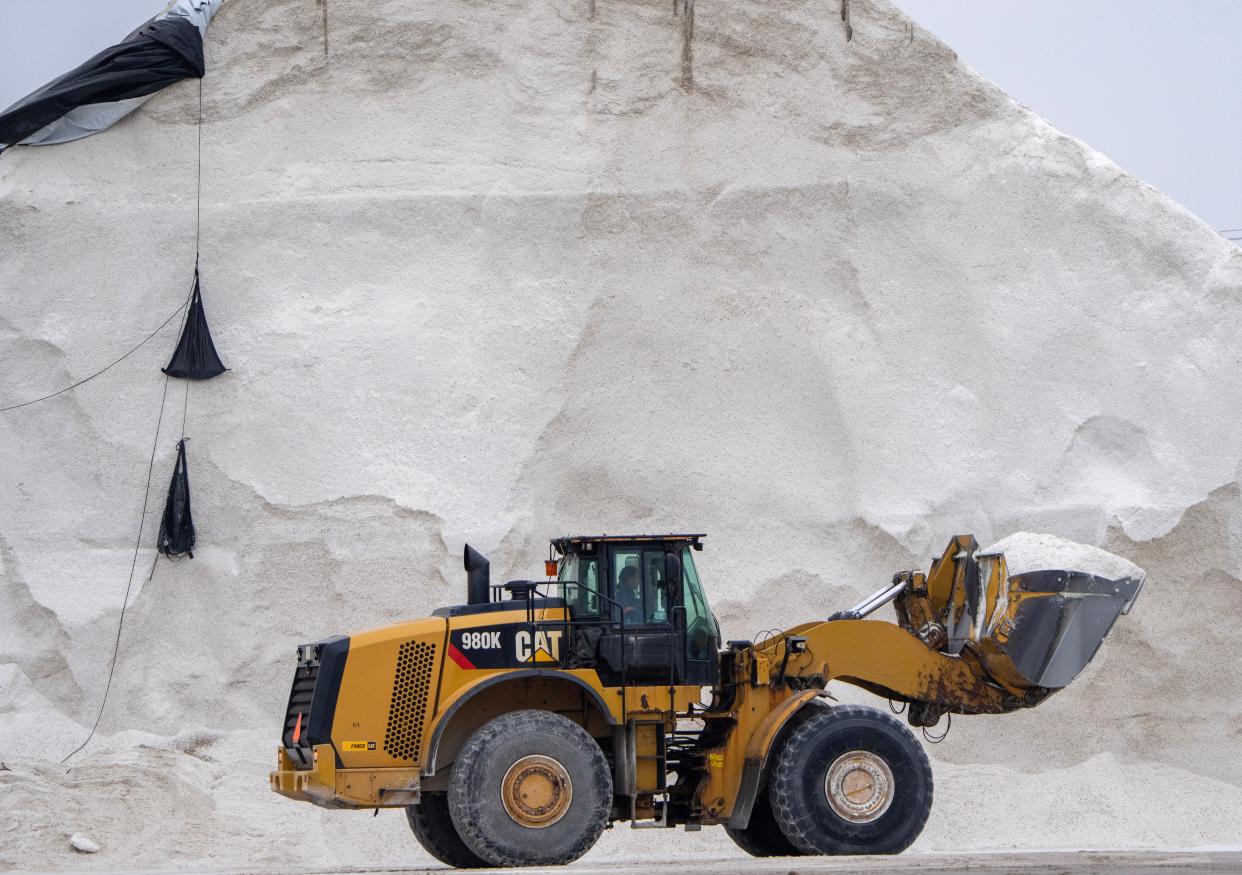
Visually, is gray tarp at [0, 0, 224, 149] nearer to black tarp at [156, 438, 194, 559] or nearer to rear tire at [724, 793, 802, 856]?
black tarp at [156, 438, 194, 559]

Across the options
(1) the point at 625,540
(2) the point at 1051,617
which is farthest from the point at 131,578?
(2) the point at 1051,617

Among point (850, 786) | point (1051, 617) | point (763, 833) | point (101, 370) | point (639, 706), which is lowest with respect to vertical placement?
point (101, 370)

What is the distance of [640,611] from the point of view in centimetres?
970

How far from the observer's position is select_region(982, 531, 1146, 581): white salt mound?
9891 millimetres

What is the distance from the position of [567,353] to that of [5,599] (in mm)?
7291

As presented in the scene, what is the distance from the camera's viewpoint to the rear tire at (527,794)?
8.89 meters

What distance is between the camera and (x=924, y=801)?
951 centimetres

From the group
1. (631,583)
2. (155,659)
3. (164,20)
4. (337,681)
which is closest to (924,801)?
(631,583)

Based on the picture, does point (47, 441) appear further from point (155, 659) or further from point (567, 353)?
point (567, 353)

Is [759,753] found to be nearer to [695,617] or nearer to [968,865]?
[695,617]

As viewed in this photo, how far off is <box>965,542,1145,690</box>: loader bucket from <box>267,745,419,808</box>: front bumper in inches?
165

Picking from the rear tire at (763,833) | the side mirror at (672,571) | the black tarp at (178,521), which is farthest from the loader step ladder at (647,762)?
the black tarp at (178,521)

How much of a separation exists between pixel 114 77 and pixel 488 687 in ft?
40.0

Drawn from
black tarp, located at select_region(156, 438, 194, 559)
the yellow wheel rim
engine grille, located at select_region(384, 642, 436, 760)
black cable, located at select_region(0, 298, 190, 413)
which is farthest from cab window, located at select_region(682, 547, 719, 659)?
black cable, located at select_region(0, 298, 190, 413)
